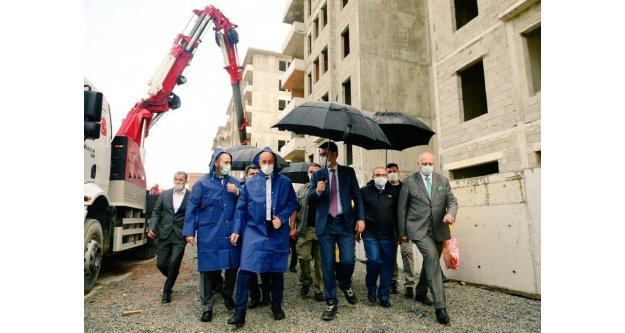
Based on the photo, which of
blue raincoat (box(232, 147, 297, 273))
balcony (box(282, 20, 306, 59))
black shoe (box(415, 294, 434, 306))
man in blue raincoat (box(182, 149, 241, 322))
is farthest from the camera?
balcony (box(282, 20, 306, 59))

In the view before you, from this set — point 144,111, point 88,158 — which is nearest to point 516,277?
point 88,158

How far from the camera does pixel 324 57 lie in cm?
1945

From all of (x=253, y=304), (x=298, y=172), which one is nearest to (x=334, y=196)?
(x=253, y=304)

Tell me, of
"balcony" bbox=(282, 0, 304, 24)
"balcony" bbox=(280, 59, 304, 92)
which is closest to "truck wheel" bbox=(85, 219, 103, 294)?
"balcony" bbox=(280, 59, 304, 92)

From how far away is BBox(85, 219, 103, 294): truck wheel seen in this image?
17.0ft

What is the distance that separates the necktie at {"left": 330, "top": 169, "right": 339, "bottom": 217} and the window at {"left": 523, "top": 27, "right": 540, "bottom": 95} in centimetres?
639

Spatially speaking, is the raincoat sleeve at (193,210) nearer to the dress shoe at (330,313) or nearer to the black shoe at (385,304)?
the dress shoe at (330,313)

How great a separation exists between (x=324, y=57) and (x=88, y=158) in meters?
15.8

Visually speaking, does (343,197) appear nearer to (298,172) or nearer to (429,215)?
(429,215)

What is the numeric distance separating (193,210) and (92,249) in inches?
86.2

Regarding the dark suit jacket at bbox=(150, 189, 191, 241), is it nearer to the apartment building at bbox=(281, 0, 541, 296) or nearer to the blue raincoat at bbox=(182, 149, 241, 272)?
the blue raincoat at bbox=(182, 149, 241, 272)

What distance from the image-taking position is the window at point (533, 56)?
836cm

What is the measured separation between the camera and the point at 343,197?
15.3ft

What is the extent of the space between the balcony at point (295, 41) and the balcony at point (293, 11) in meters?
1.45
